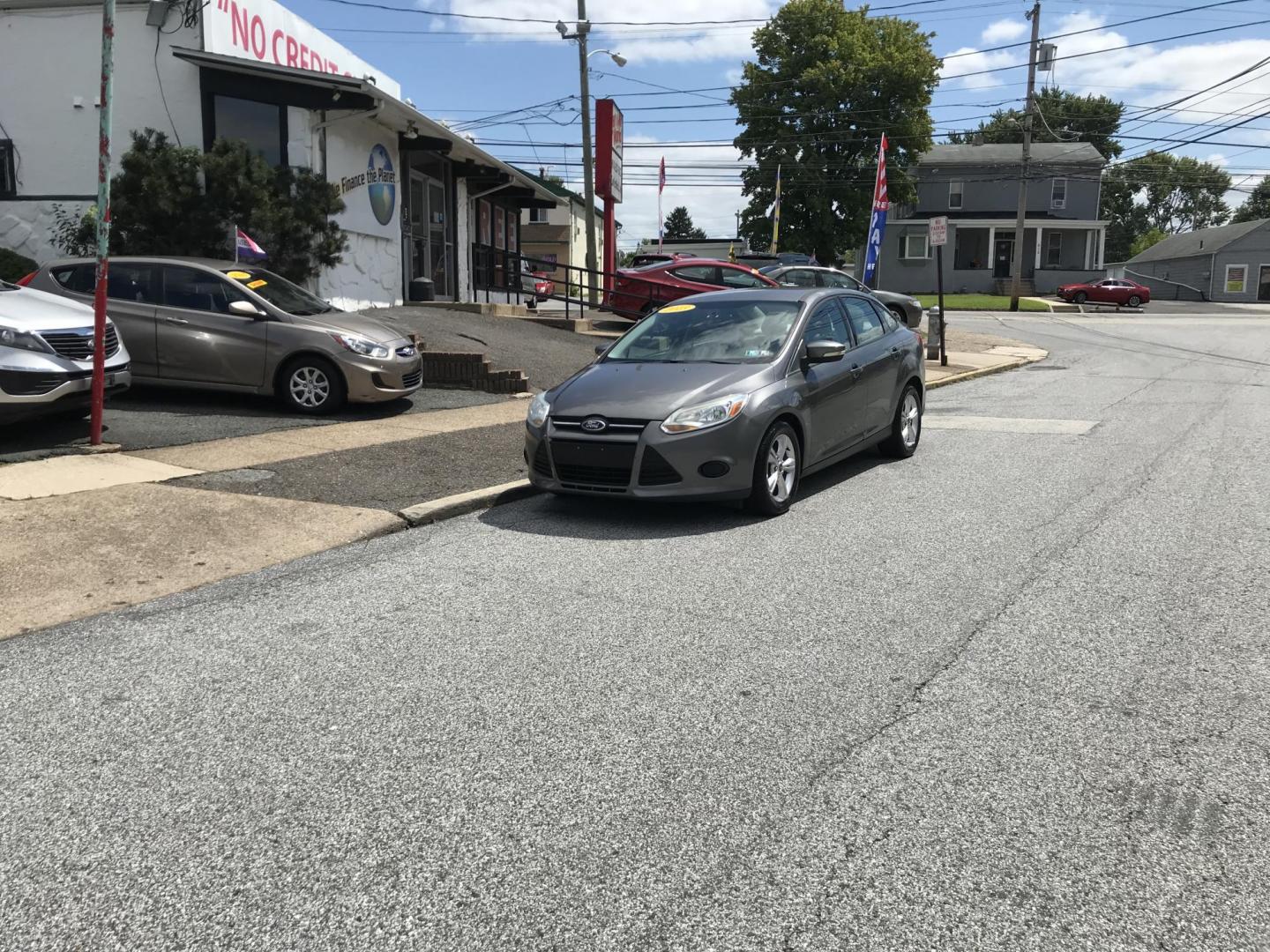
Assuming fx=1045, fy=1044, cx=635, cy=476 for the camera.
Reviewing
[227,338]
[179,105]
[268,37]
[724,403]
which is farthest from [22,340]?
[268,37]

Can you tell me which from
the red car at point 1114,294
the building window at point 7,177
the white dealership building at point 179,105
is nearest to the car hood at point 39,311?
the white dealership building at point 179,105

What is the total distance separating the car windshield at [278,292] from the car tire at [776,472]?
6251 millimetres

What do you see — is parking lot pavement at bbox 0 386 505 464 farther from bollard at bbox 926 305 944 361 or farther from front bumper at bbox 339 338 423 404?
bollard at bbox 926 305 944 361

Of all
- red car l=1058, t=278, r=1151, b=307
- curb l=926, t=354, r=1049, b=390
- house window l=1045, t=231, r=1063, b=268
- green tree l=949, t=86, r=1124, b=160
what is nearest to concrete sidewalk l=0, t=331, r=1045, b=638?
curb l=926, t=354, r=1049, b=390

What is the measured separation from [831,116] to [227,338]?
48513mm

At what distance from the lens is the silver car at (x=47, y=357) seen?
8.37 meters

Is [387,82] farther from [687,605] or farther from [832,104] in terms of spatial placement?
[832,104]

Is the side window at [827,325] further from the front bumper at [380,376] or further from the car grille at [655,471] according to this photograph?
the front bumper at [380,376]

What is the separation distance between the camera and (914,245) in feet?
195

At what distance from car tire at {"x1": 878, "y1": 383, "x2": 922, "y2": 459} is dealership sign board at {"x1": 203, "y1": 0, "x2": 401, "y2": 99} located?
1142 centimetres

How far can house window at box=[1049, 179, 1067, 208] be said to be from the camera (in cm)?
5900

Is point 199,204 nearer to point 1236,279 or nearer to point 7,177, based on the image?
point 7,177

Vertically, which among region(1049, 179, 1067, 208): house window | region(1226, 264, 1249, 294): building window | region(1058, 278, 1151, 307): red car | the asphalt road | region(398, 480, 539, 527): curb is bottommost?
the asphalt road

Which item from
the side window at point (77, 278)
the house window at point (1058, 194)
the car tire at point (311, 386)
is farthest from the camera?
the house window at point (1058, 194)
